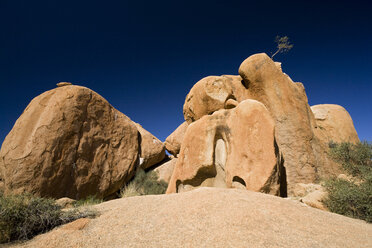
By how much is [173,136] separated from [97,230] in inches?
613

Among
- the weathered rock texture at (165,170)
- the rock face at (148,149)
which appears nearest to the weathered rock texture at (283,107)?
the rock face at (148,149)

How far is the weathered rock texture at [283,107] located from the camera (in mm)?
9984

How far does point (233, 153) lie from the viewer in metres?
8.20

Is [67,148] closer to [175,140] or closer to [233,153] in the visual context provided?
[233,153]

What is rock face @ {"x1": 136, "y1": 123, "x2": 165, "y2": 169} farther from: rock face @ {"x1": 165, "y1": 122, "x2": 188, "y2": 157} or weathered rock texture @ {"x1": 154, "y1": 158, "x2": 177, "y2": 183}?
rock face @ {"x1": 165, "y1": 122, "x2": 188, "y2": 157}

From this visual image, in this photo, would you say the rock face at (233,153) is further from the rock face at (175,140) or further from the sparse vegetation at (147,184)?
the rock face at (175,140)

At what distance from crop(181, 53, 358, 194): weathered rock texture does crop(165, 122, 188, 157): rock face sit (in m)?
5.89

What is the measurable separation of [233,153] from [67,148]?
7.58 m

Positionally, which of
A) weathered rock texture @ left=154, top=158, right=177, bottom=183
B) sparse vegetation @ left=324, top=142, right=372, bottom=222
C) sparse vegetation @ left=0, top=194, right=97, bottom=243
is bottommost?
sparse vegetation @ left=0, top=194, right=97, bottom=243

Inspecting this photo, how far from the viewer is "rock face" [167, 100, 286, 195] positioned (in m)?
7.13

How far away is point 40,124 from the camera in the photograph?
9.50 meters

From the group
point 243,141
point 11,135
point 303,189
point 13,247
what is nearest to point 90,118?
point 11,135

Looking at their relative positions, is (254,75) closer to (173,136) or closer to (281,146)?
(281,146)

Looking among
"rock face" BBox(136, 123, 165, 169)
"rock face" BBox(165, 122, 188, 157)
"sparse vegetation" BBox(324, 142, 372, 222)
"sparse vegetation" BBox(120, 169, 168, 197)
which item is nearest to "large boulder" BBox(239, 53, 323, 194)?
"sparse vegetation" BBox(324, 142, 372, 222)
